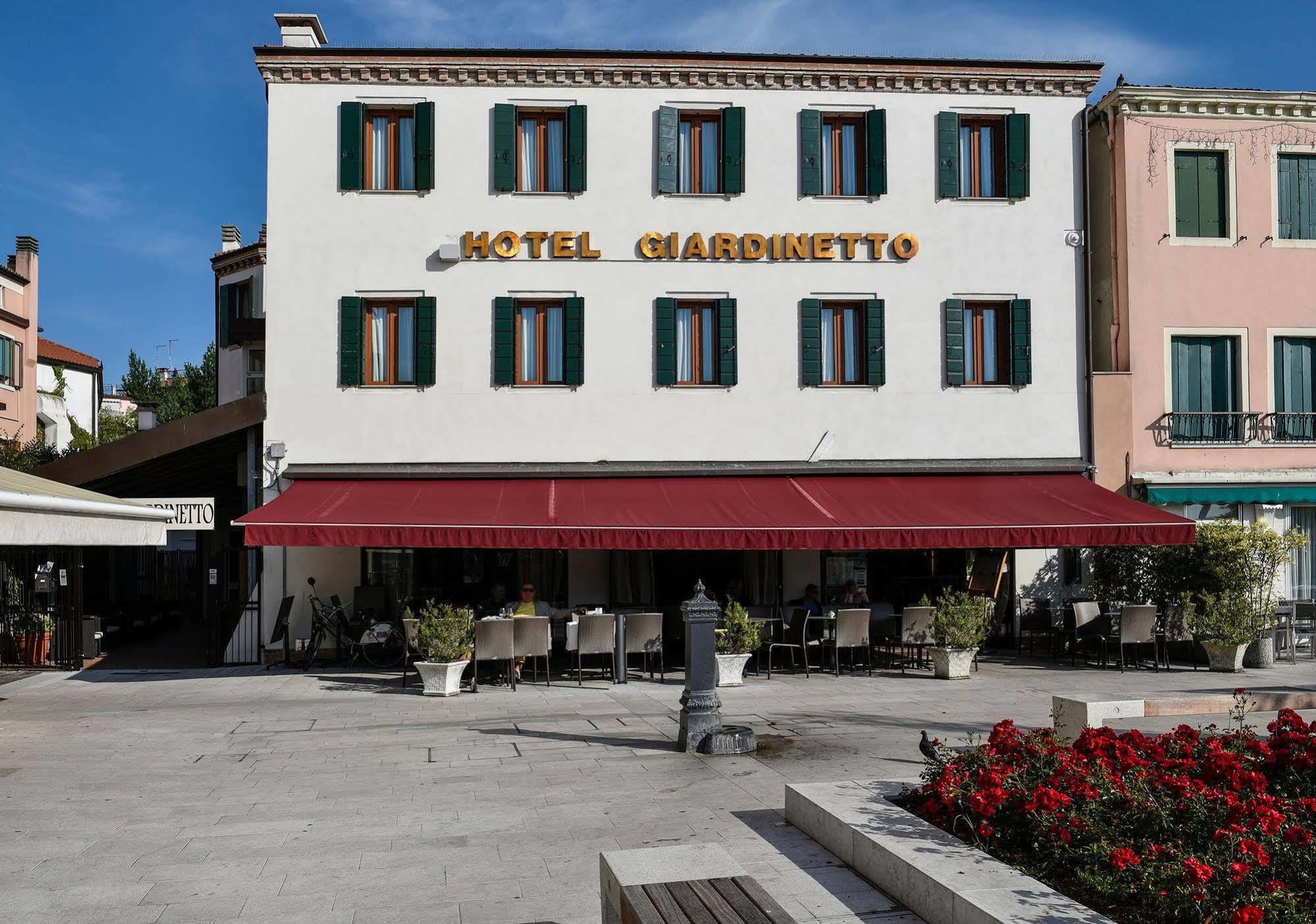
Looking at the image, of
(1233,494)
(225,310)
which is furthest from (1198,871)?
Result: (225,310)

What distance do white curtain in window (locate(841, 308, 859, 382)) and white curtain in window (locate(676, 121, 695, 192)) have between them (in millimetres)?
3096

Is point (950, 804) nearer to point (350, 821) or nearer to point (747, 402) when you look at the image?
point (350, 821)

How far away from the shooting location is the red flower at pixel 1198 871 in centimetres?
428

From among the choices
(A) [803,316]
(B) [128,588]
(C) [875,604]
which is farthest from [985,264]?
(B) [128,588]

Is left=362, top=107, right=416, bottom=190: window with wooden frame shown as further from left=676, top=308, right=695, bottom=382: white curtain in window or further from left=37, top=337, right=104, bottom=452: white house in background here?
left=37, top=337, right=104, bottom=452: white house in background

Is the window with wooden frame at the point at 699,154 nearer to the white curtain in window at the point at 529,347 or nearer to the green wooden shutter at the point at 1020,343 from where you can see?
the white curtain in window at the point at 529,347

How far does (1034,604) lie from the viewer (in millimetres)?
17500

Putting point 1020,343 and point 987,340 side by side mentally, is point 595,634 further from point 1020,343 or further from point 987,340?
point 1020,343

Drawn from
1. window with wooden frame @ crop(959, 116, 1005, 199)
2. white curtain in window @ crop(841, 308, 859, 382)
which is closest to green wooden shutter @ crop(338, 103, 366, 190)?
white curtain in window @ crop(841, 308, 859, 382)

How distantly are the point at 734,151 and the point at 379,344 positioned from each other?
6.07 metres

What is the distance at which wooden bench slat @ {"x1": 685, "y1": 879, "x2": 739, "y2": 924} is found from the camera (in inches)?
162

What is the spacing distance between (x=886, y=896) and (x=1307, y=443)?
51.5ft

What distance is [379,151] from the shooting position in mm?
17078

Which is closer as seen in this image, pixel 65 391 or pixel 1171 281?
pixel 1171 281
